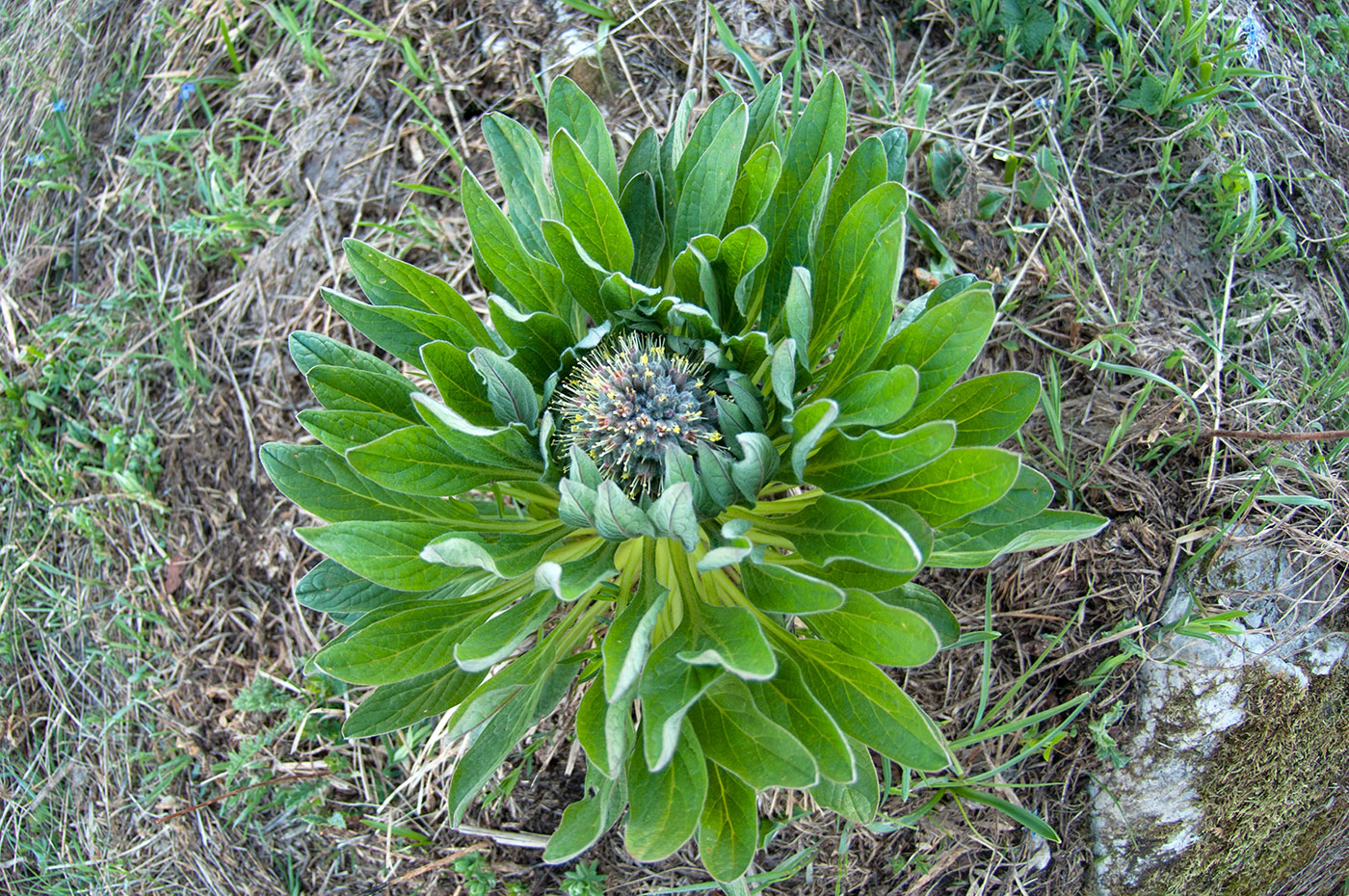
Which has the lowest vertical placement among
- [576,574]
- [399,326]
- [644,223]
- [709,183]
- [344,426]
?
[576,574]

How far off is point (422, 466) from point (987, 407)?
1145 millimetres

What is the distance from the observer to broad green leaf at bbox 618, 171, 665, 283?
194cm

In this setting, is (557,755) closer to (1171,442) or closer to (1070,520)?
(1070,520)

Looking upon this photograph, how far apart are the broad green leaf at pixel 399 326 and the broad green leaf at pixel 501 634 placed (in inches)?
23.5

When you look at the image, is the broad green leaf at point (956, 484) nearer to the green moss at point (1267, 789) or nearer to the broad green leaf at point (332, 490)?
the broad green leaf at point (332, 490)

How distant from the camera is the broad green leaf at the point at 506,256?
1906mm

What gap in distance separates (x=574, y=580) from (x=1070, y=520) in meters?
1.00

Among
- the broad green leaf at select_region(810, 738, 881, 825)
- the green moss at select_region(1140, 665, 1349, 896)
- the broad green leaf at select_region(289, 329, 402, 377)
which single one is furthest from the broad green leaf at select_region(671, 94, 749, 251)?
the green moss at select_region(1140, 665, 1349, 896)

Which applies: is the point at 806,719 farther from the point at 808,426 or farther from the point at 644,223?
the point at 644,223

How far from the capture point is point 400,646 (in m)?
1.72

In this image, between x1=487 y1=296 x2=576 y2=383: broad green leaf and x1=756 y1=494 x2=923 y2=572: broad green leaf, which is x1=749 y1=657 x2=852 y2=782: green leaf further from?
x1=487 y1=296 x2=576 y2=383: broad green leaf

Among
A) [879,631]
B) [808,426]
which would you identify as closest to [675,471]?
[808,426]

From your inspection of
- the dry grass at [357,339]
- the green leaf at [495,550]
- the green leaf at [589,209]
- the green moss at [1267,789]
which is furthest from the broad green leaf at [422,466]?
the green moss at [1267,789]

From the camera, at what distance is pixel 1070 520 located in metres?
1.72
